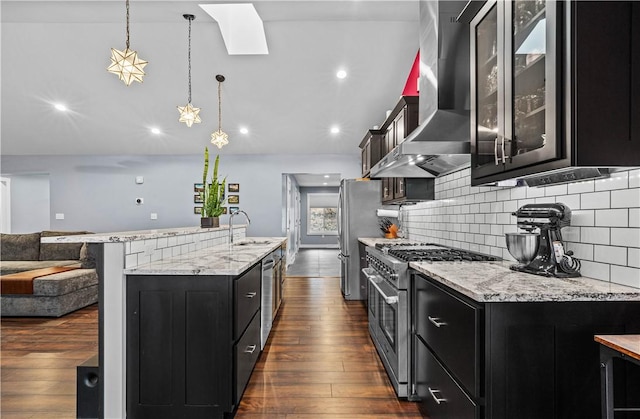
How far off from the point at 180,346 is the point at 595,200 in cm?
218

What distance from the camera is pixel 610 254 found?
155cm

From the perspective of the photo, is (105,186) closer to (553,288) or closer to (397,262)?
(397,262)

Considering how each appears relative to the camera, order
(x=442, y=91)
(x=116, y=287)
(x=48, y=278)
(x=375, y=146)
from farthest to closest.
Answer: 1. (x=375, y=146)
2. (x=48, y=278)
3. (x=442, y=91)
4. (x=116, y=287)

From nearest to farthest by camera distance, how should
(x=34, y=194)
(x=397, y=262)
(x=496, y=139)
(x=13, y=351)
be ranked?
(x=496, y=139) → (x=397, y=262) → (x=13, y=351) → (x=34, y=194)

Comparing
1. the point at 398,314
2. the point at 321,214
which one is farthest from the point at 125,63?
the point at 321,214

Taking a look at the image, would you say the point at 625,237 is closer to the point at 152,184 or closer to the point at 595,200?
the point at 595,200

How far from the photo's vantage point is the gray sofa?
4125 mm

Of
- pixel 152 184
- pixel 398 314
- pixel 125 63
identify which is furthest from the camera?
pixel 152 184

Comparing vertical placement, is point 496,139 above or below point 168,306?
above

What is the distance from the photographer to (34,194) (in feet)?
29.8

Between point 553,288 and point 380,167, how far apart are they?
1880 mm

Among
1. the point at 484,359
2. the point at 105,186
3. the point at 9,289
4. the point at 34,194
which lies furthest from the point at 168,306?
the point at 34,194

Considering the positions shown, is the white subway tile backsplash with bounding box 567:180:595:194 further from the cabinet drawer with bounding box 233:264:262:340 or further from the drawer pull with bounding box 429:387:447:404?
the cabinet drawer with bounding box 233:264:262:340

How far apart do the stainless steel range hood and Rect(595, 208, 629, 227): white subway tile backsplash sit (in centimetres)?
84
